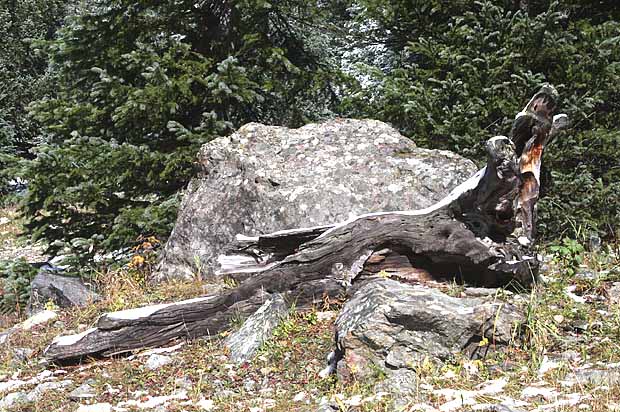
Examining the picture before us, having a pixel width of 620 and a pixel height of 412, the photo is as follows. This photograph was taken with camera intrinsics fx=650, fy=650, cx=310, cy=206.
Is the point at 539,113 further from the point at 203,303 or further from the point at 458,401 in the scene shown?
the point at 203,303

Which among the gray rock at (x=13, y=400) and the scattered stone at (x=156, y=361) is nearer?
the gray rock at (x=13, y=400)

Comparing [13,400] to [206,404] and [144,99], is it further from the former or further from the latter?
[144,99]

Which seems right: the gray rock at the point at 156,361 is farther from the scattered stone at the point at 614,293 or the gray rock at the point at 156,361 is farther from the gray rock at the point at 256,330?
the scattered stone at the point at 614,293

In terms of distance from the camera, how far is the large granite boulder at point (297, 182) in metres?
7.63

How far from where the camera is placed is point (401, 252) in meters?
6.24

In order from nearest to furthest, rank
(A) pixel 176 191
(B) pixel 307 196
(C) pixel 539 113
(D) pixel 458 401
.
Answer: (D) pixel 458 401
(C) pixel 539 113
(B) pixel 307 196
(A) pixel 176 191

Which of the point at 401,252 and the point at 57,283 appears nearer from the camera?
the point at 401,252

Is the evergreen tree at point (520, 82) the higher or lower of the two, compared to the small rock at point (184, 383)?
higher

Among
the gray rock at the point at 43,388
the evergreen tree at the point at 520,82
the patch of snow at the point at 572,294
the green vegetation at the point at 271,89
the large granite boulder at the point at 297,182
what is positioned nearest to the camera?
the gray rock at the point at 43,388

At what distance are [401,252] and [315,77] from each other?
4410 mm

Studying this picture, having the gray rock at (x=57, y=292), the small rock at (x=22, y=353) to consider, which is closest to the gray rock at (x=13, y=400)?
the small rock at (x=22, y=353)

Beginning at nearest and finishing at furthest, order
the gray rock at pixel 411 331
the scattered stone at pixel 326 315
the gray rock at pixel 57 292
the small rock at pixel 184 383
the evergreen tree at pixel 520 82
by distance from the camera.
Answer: the gray rock at pixel 411 331 → the small rock at pixel 184 383 → the scattered stone at pixel 326 315 → the gray rock at pixel 57 292 → the evergreen tree at pixel 520 82

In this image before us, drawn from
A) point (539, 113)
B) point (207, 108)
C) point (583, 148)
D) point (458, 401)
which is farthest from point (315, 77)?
point (458, 401)

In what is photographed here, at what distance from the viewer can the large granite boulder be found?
763 centimetres
